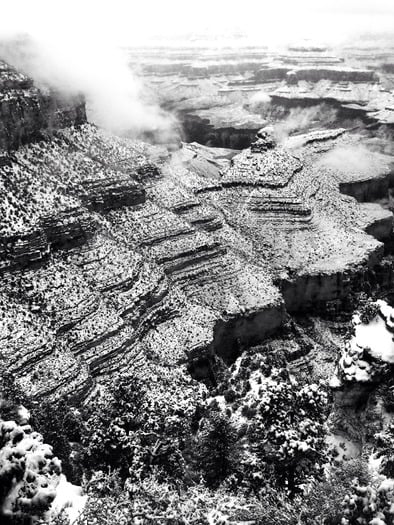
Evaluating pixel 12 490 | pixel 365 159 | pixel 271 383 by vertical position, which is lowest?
pixel 365 159

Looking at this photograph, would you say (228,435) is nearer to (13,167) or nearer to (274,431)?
(274,431)

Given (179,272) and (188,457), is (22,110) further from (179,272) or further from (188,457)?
(188,457)

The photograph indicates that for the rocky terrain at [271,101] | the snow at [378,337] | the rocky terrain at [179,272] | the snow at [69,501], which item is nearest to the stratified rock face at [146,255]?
the rocky terrain at [179,272]

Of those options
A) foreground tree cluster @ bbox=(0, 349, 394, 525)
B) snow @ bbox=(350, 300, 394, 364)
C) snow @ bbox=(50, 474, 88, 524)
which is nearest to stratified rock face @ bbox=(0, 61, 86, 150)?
foreground tree cluster @ bbox=(0, 349, 394, 525)

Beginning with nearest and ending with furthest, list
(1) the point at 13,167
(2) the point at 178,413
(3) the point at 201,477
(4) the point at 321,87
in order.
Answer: (3) the point at 201,477, (2) the point at 178,413, (1) the point at 13,167, (4) the point at 321,87

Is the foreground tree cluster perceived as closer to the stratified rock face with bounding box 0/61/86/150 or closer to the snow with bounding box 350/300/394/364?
the snow with bounding box 350/300/394/364

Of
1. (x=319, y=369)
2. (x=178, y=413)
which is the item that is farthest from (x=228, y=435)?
(x=319, y=369)

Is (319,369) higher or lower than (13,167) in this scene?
lower
